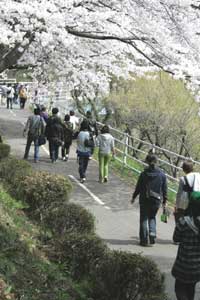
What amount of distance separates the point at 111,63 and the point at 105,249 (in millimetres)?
10210

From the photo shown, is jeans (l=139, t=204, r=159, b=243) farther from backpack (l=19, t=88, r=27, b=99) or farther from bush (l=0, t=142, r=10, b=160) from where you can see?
backpack (l=19, t=88, r=27, b=99)

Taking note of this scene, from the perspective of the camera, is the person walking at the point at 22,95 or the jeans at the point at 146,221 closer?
the jeans at the point at 146,221

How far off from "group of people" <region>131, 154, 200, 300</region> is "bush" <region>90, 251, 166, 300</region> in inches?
9.7

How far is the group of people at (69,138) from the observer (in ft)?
46.4

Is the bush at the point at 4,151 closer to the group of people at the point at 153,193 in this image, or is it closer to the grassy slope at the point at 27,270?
the group of people at the point at 153,193

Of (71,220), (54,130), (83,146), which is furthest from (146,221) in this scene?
(54,130)

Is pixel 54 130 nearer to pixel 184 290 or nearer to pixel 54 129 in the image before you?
pixel 54 129

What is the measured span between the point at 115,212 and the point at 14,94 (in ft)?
91.5

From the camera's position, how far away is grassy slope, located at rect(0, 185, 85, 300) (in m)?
5.77

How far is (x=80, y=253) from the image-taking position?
22.6 ft

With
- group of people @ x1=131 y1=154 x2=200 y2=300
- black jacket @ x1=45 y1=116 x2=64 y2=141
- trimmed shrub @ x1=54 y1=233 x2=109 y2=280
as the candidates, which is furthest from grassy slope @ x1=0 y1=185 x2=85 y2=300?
black jacket @ x1=45 y1=116 x2=64 y2=141

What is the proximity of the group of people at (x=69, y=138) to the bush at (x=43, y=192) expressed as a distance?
4.33 m

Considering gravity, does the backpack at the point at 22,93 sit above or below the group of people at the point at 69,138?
above

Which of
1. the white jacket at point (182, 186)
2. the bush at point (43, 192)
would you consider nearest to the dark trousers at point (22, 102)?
the bush at point (43, 192)
